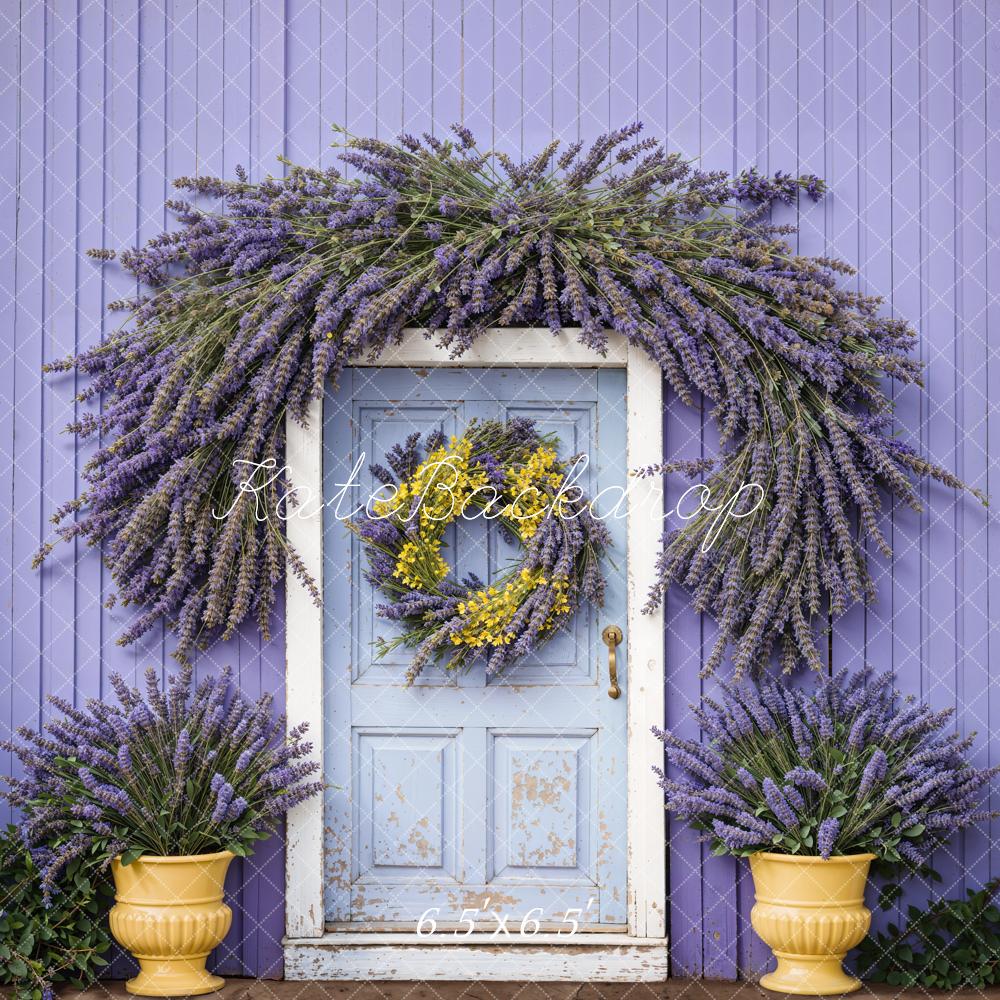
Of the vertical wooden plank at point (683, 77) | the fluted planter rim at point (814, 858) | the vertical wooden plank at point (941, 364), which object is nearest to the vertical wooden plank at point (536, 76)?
the vertical wooden plank at point (683, 77)

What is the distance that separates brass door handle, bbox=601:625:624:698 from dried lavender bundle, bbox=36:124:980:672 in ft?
0.70

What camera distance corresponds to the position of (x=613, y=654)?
3.69 meters

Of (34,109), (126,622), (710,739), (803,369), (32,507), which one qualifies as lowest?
(710,739)

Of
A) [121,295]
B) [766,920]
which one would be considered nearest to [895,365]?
[766,920]

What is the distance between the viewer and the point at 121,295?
3867mm

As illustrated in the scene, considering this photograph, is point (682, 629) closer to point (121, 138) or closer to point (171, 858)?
point (171, 858)

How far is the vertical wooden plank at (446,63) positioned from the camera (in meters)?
3.85

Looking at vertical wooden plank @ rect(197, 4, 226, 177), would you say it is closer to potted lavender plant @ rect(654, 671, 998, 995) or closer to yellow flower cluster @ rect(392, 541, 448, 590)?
yellow flower cluster @ rect(392, 541, 448, 590)

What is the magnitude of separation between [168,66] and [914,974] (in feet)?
11.5

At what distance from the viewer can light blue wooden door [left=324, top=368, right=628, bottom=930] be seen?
3.77 m

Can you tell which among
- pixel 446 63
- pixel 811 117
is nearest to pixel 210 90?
pixel 446 63

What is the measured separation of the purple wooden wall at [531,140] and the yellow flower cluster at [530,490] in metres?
0.40

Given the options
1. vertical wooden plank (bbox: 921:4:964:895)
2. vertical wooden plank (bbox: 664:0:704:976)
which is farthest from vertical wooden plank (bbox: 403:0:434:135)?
vertical wooden plank (bbox: 921:4:964:895)

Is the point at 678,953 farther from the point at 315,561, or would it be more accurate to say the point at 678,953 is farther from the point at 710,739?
the point at 315,561
